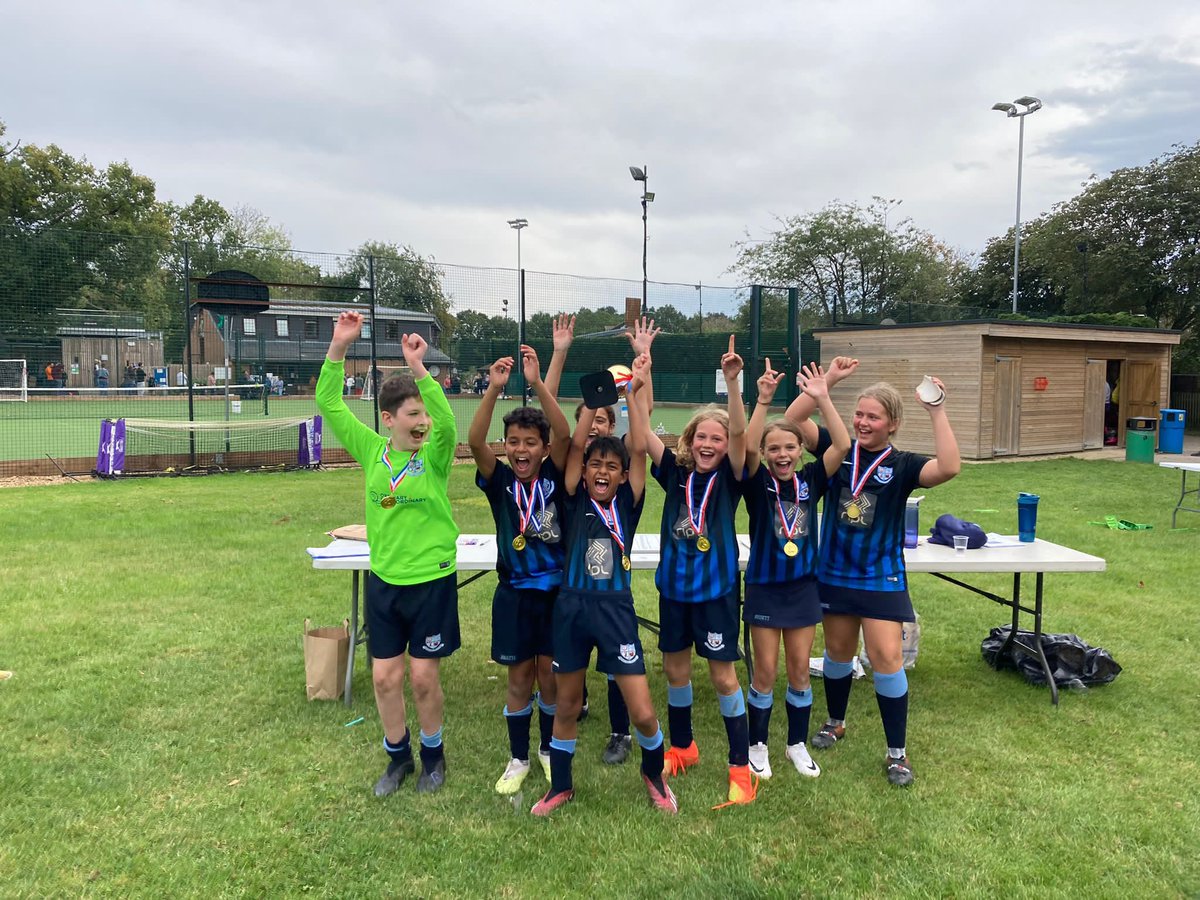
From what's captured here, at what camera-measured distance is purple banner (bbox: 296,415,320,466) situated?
14.4 meters

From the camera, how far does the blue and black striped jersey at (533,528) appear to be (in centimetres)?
333

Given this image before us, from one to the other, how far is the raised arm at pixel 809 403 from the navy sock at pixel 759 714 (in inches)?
46.3

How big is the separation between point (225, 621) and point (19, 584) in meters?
2.14

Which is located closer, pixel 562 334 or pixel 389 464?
pixel 389 464

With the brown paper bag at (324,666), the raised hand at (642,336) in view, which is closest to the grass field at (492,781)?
the brown paper bag at (324,666)

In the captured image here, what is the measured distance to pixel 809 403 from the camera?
11.5 ft

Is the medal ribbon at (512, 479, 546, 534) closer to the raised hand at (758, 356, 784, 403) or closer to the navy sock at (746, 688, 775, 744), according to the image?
the raised hand at (758, 356, 784, 403)

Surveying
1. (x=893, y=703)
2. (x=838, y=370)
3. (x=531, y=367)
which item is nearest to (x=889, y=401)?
(x=838, y=370)

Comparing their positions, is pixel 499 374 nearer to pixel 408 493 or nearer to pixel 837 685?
pixel 408 493

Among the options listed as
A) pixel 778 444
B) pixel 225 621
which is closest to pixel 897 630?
pixel 778 444

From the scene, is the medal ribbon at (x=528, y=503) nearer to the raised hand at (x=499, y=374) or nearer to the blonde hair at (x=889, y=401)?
the raised hand at (x=499, y=374)

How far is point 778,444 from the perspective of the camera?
3.46m

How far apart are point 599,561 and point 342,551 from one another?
1.87 metres

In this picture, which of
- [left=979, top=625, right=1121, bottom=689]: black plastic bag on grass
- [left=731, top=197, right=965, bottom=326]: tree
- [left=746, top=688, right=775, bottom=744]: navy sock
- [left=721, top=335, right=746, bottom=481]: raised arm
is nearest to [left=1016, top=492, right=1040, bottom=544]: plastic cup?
[left=979, top=625, right=1121, bottom=689]: black plastic bag on grass
